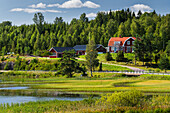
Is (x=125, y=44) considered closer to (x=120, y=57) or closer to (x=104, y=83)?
(x=120, y=57)

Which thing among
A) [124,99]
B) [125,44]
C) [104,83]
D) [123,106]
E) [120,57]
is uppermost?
[125,44]

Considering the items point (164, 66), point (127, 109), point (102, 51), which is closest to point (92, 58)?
point (164, 66)

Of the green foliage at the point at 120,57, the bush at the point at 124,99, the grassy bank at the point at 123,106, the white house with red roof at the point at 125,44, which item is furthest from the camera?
the white house with red roof at the point at 125,44

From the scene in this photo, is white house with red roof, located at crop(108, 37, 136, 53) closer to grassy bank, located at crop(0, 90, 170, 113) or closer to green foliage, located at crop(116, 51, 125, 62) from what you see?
green foliage, located at crop(116, 51, 125, 62)

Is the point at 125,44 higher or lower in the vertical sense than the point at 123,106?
higher

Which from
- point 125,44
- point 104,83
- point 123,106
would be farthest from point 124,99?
point 125,44

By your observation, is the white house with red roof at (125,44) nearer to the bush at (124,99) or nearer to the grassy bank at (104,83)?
the grassy bank at (104,83)

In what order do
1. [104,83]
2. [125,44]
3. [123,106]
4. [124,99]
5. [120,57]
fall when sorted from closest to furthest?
[123,106], [124,99], [104,83], [120,57], [125,44]

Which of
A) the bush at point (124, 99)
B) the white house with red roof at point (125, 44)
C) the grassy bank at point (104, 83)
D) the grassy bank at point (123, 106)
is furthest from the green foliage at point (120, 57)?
the bush at point (124, 99)

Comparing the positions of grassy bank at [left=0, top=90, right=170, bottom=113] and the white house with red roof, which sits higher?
the white house with red roof

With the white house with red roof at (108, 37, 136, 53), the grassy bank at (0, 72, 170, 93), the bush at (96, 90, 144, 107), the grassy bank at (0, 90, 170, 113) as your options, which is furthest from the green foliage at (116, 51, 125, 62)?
the bush at (96, 90, 144, 107)

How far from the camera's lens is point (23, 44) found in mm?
166250

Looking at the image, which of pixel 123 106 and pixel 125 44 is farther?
pixel 125 44

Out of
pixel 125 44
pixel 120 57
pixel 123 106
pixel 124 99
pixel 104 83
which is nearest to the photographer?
pixel 123 106
